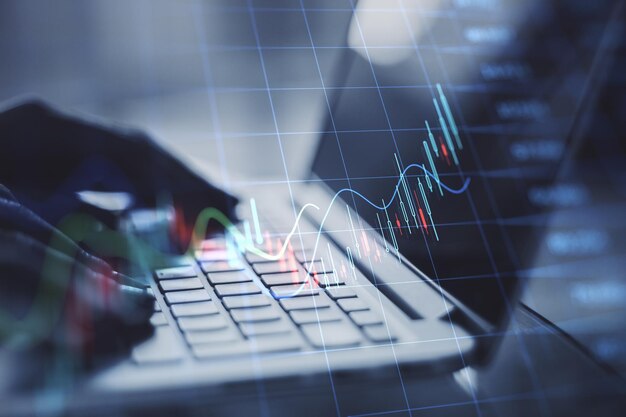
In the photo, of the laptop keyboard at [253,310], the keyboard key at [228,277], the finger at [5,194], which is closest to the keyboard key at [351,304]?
the laptop keyboard at [253,310]

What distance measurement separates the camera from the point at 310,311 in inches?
25.0

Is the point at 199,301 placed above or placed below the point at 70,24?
below

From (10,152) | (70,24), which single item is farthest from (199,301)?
(70,24)

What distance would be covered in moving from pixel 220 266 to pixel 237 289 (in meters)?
0.03

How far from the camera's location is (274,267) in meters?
0.66

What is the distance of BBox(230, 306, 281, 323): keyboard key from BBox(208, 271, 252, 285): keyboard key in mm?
34

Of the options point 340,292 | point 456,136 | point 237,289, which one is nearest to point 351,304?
point 340,292

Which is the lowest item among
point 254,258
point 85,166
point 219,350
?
point 219,350

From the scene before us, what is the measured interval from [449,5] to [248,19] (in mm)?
285

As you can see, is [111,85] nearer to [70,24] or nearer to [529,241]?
[70,24]

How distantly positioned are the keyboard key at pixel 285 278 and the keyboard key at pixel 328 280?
0.04 ft

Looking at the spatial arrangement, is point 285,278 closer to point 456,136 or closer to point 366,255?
point 366,255

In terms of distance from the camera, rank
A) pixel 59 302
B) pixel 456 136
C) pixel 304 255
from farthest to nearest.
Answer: pixel 456 136 < pixel 304 255 < pixel 59 302

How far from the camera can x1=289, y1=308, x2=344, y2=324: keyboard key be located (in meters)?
0.63
